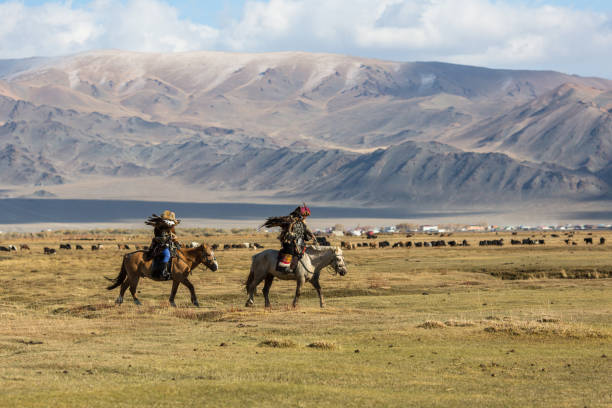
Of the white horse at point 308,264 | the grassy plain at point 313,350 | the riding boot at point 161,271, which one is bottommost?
the grassy plain at point 313,350

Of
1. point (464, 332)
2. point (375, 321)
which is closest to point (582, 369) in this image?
point (464, 332)

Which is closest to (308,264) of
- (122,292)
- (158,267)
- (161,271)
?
(161,271)

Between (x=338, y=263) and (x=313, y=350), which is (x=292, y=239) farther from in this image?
(x=313, y=350)

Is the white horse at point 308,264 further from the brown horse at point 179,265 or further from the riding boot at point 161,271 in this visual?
the riding boot at point 161,271

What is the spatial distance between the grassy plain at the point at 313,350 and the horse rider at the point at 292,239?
148 cm

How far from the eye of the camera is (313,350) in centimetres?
2100

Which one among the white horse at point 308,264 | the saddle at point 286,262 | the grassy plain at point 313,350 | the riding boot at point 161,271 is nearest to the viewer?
the grassy plain at point 313,350

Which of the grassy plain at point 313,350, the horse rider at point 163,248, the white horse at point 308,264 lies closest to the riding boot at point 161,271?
the horse rider at point 163,248

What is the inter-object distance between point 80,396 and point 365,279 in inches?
1262

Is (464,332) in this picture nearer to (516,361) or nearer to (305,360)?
(516,361)

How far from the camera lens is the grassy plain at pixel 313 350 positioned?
1608 cm

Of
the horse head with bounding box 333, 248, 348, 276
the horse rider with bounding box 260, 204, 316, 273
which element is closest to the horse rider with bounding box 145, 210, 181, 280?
the horse rider with bounding box 260, 204, 316, 273

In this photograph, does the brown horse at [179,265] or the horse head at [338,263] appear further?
the brown horse at [179,265]

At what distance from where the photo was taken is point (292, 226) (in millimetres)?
28750
